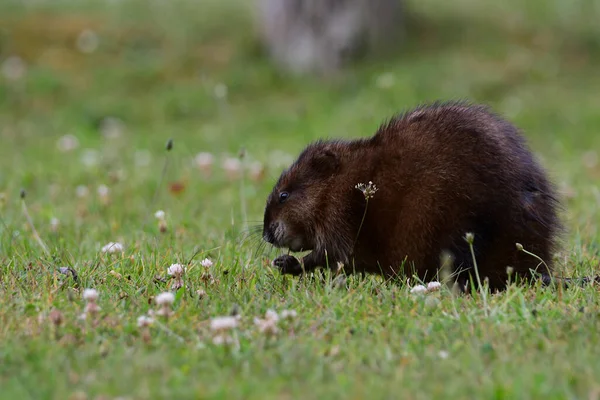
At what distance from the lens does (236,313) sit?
11.5ft

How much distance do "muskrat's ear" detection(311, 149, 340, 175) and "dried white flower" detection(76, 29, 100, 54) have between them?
932cm

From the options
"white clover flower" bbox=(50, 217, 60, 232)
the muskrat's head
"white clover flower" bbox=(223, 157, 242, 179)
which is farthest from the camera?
"white clover flower" bbox=(223, 157, 242, 179)

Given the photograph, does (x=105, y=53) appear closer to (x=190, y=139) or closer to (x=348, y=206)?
(x=190, y=139)

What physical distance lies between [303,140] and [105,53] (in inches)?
182

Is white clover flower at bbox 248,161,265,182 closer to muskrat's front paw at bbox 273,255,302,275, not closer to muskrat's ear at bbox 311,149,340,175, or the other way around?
muskrat's ear at bbox 311,149,340,175

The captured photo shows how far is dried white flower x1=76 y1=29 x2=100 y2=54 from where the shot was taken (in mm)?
13625

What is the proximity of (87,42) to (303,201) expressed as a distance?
9.58m

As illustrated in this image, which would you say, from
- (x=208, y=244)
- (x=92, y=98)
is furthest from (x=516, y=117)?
(x=208, y=244)

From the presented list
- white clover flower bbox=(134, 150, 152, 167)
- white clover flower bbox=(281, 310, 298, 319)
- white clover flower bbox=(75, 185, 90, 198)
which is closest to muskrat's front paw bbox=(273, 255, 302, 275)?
white clover flower bbox=(281, 310, 298, 319)

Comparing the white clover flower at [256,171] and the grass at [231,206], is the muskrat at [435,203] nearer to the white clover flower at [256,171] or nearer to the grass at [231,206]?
the grass at [231,206]

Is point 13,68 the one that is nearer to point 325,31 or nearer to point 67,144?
point 67,144

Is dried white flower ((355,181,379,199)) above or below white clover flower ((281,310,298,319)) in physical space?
above

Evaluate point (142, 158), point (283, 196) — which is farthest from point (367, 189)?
point (142, 158)

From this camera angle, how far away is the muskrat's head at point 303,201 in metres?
4.98
